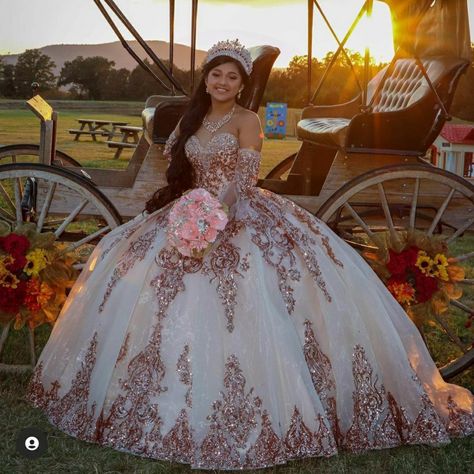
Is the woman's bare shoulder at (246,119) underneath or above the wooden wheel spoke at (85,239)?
above

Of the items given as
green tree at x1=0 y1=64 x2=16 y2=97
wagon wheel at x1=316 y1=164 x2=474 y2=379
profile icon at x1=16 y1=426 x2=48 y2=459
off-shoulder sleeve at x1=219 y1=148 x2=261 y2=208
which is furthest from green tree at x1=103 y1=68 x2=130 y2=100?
profile icon at x1=16 y1=426 x2=48 y2=459

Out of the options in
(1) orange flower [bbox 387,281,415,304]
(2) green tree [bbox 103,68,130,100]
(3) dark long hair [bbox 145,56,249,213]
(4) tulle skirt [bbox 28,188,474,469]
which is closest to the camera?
(4) tulle skirt [bbox 28,188,474,469]

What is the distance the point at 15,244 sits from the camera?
3621 mm

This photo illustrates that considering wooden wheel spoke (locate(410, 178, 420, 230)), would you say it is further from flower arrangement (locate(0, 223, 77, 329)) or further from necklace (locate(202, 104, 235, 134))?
flower arrangement (locate(0, 223, 77, 329))

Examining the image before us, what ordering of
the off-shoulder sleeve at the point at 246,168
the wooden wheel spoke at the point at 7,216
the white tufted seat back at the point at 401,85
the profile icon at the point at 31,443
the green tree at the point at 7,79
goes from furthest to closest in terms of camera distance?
the green tree at the point at 7,79
the white tufted seat back at the point at 401,85
the wooden wheel spoke at the point at 7,216
the off-shoulder sleeve at the point at 246,168
the profile icon at the point at 31,443

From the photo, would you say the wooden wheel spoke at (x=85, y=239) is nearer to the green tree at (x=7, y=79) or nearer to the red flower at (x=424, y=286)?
the red flower at (x=424, y=286)

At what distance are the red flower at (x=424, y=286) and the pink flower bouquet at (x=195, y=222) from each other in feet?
3.61

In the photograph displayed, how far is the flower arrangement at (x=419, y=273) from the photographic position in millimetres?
3758

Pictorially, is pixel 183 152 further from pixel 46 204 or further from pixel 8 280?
pixel 8 280

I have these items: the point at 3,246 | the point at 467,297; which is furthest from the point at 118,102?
the point at 3,246

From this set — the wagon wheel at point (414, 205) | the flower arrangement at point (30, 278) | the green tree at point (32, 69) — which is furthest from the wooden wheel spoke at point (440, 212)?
the green tree at point (32, 69)

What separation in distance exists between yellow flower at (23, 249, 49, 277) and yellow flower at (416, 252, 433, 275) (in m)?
1.71

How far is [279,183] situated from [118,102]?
19.0 m

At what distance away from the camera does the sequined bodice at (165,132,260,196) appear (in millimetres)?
3408
